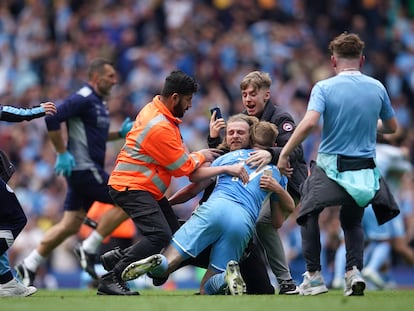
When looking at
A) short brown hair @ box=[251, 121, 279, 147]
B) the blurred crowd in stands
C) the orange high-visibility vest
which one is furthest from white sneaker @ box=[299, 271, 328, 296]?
the blurred crowd in stands

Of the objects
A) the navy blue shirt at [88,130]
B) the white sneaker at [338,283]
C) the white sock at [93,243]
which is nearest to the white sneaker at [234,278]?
the white sock at [93,243]

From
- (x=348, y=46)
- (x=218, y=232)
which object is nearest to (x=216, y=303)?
(x=218, y=232)

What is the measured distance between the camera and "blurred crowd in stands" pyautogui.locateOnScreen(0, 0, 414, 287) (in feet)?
65.4

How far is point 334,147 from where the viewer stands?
9742 millimetres

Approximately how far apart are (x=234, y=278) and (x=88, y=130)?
3.90m

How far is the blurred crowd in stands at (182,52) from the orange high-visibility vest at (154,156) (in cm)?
828

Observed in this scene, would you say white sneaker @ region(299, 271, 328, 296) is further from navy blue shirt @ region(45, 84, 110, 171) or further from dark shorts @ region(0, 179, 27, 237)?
navy blue shirt @ region(45, 84, 110, 171)

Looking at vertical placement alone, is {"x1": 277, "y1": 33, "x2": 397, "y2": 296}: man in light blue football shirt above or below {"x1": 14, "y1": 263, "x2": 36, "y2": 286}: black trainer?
above

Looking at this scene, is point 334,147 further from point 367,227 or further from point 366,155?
point 367,227

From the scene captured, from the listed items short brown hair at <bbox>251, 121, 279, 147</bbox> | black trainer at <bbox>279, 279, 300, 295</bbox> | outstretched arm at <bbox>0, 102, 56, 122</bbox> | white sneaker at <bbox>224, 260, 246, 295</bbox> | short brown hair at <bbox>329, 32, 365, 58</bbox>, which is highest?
short brown hair at <bbox>329, 32, 365, 58</bbox>

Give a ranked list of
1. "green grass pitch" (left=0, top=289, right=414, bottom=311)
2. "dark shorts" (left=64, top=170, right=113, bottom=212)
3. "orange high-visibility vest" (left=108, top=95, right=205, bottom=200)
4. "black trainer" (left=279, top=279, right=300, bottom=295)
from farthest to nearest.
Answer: "dark shorts" (left=64, top=170, right=113, bottom=212)
"black trainer" (left=279, top=279, right=300, bottom=295)
"orange high-visibility vest" (left=108, top=95, right=205, bottom=200)
"green grass pitch" (left=0, top=289, right=414, bottom=311)

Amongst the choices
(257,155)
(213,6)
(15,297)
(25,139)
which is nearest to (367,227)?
(257,155)

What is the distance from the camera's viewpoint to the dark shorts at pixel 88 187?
12.9 metres

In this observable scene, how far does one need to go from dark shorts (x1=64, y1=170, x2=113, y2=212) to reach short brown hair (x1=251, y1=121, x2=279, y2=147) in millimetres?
3000
